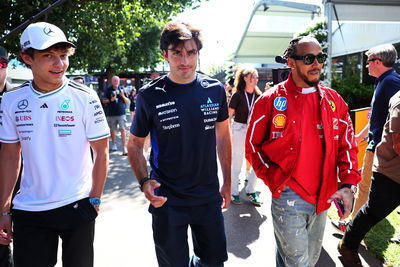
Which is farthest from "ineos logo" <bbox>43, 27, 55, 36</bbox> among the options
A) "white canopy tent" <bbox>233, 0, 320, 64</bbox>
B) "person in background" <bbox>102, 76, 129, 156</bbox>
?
"white canopy tent" <bbox>233, 0, 320, 64</bbox>

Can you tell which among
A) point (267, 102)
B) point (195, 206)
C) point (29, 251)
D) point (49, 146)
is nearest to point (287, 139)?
point (267, 102)

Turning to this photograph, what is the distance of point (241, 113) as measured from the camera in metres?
5.47

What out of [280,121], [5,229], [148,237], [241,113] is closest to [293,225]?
[280,121]

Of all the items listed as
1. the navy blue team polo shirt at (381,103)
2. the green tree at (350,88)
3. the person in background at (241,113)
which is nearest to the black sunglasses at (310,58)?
the navy blue team polo shirt at (381,103)

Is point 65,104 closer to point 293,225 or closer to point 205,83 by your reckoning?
point 205,83

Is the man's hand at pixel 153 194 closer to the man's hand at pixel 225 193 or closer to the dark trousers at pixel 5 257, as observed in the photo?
the man's hand at pixel 225 193

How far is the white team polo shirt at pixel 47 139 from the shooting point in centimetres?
211

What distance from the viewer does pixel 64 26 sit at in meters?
9.34

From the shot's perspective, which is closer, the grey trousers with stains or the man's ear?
the man's ear

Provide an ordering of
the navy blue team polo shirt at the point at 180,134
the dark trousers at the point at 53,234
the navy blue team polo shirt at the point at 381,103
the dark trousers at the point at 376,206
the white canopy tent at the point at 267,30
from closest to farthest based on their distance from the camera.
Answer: the dark trousers at the point at 53,234
the navy blue team polo shirt at the point at 180,134
the dark trousers at the point at 376,206
the navy blue team polo shirt at the point at 381,103
the white canopy tent at the point at 267,30

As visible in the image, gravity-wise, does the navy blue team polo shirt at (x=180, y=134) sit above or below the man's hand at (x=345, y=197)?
above

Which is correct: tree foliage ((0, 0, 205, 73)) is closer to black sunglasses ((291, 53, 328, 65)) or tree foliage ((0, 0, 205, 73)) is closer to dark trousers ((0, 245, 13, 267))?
dark trousers ((0, 245, 13, 267))

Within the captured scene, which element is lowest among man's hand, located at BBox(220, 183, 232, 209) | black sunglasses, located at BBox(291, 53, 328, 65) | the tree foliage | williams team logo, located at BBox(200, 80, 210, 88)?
man's hand, located at BBox(220, 183, 232, 209)

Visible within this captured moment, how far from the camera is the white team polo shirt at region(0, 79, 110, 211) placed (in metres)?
2.11
